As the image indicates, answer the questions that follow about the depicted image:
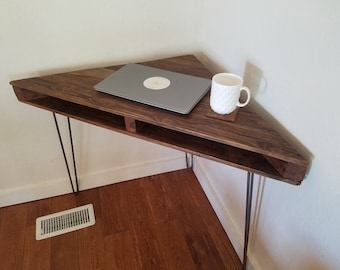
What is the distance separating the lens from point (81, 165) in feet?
5.15

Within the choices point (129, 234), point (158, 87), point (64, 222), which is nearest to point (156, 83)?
point (158, 87)

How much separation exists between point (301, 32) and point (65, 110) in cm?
82

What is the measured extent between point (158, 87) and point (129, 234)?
31.4 inches

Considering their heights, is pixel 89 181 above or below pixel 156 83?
below

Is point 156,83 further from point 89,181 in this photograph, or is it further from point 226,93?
point 89,181

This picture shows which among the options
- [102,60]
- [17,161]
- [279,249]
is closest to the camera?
[279,249]

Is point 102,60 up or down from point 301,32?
down

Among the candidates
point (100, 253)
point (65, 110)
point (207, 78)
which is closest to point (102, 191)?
point (100, 253)

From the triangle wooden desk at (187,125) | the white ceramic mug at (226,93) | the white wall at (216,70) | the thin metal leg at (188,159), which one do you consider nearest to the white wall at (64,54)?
the white wall at (216,70)

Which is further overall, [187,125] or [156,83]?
[156,83]

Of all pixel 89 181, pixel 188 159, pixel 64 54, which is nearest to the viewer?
pixel 64 54

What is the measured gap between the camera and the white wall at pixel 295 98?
2.20ft

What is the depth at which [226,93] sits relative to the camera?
839 millimetres

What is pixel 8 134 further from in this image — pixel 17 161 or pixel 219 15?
pixel 219 15
